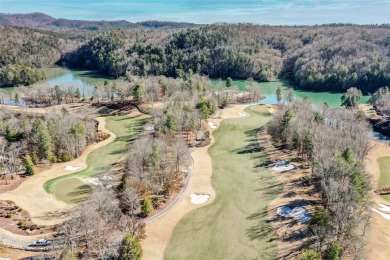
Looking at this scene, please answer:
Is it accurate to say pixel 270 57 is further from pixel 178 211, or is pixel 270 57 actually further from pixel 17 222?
pixel 17 222

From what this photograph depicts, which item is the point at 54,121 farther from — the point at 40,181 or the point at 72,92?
the point at 72,92

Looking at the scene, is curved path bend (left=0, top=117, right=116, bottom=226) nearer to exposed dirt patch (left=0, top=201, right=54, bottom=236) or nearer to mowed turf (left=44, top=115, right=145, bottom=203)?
exposed dirt patch (left=0, top=201, right=54, bottom=236)

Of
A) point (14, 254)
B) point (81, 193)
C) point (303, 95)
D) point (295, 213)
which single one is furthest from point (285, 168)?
point (303, 95)

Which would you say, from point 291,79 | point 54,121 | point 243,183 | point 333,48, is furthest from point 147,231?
point 333,48

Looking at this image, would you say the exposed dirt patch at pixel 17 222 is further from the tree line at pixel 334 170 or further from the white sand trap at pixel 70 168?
the tree line at pixel 334 170

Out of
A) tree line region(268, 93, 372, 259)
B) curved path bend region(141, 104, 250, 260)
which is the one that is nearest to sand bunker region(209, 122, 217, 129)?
curved path bend region(141, 104, 250, 260)

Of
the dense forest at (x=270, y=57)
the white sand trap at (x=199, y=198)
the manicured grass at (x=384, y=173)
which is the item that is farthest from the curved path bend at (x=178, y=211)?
the dense forest at (x=270, y=57)
